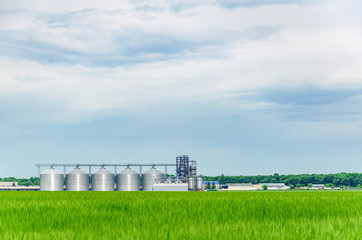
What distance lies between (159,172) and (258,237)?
11141 centimetres

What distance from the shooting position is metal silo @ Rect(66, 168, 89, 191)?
4483 inches

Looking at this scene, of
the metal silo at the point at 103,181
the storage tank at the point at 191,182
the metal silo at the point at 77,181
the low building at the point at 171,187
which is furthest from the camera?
the storage tank at the point at 191,182

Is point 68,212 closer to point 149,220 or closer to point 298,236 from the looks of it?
point 149,220

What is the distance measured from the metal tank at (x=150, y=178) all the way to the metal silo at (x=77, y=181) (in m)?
14.9

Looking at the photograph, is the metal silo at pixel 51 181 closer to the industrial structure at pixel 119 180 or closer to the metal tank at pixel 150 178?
the industrial structure at pixel 119 180

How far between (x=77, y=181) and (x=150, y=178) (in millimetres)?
18622

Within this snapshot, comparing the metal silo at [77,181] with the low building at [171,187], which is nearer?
the low building at [171,187]

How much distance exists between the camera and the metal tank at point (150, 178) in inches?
4637

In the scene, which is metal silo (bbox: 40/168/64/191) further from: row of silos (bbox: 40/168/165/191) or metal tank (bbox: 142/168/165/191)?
metal tank (bbox: 142/168/165/191)

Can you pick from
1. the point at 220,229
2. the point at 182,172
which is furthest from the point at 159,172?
the point at 220,229

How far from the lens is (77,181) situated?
114 meters

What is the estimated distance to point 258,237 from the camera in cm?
943

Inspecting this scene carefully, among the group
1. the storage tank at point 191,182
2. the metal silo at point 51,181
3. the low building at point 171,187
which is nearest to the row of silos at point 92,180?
the metal silo at point 51,181

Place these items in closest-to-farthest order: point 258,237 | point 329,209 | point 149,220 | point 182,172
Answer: point 258,237 < point 149,220 < point 329,209 < point 182,172
